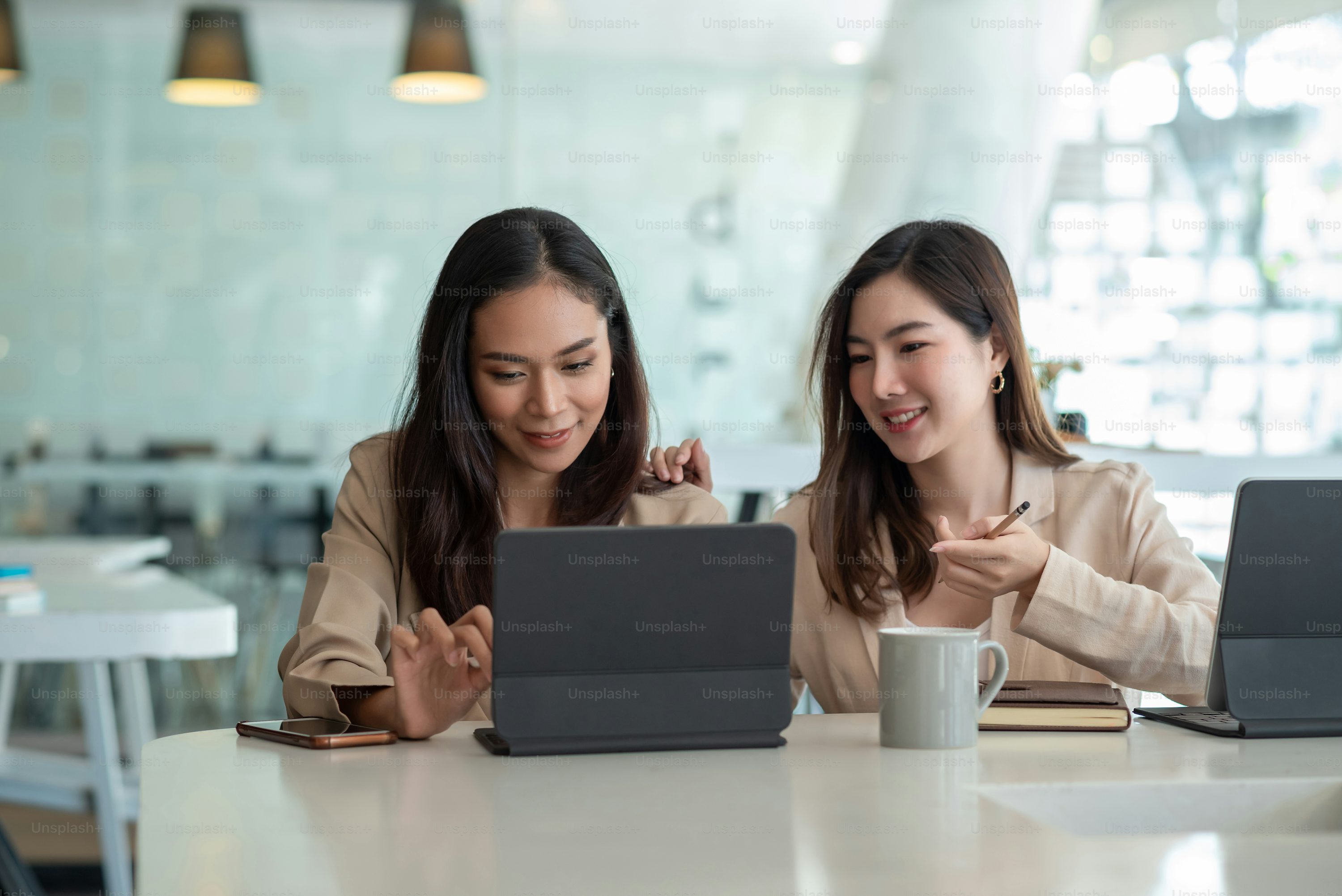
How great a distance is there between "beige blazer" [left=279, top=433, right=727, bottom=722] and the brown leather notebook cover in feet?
1.40

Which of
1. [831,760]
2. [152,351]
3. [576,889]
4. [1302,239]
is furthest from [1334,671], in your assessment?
[1302,239]

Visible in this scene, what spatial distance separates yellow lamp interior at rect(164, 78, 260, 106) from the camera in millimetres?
4211

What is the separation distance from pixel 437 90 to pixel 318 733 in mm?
3714

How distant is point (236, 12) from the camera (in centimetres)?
453

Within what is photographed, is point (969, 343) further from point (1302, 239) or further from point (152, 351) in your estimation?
point (1302, 239)

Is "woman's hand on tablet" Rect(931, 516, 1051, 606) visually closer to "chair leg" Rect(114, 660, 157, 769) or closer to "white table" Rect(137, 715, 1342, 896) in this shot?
"white table" Rect(137, 715, 1342, 896)

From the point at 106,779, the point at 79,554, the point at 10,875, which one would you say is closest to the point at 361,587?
the point at 10,875

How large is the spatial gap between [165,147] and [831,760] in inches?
164

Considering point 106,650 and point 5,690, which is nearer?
point 106,650

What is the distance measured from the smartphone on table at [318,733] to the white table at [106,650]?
3.20 feet

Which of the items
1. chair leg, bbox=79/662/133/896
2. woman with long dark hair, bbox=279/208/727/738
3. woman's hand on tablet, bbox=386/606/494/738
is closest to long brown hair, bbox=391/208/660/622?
woman with long dark hair, bbox=279/208/727/738

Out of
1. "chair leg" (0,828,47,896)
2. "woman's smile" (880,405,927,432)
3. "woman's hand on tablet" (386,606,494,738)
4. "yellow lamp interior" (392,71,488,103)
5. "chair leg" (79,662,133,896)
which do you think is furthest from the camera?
"yellow lamp interior" (392,71,488,103)

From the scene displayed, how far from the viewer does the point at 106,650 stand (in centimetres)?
217

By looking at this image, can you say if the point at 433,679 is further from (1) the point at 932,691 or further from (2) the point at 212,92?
(2) the point at 212,92
